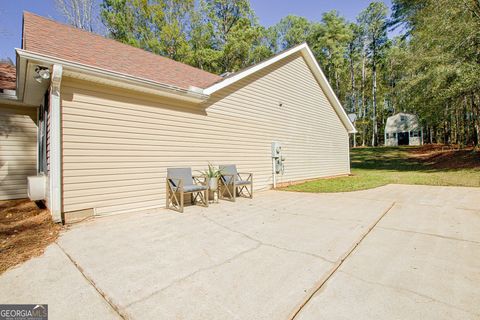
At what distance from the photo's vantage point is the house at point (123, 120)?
171 inches

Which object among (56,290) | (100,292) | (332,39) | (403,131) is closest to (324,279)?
(100,292)

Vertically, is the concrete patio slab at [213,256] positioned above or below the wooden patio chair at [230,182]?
below

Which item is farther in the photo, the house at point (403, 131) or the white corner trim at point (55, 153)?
the house at point (403, 131)

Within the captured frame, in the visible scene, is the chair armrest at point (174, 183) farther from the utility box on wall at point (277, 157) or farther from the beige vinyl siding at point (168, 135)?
the utility box on wall at point (277, 157)

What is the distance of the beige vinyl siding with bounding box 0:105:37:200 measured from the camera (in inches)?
246

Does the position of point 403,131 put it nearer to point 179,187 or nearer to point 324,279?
point 179,187

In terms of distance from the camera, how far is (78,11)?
50.3 feet

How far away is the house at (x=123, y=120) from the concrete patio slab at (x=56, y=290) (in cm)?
188

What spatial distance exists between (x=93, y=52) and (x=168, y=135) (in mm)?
2683

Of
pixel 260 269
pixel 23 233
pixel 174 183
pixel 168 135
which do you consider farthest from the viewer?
pixel 168 135

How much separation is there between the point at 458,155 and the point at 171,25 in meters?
22.0

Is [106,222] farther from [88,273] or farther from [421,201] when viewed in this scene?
[421,201]

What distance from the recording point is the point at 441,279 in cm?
230

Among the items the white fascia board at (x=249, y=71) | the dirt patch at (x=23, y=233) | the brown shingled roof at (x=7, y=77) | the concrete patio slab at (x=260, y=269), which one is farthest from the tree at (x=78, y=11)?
the concrete patio slab at (x=260, y=269)
